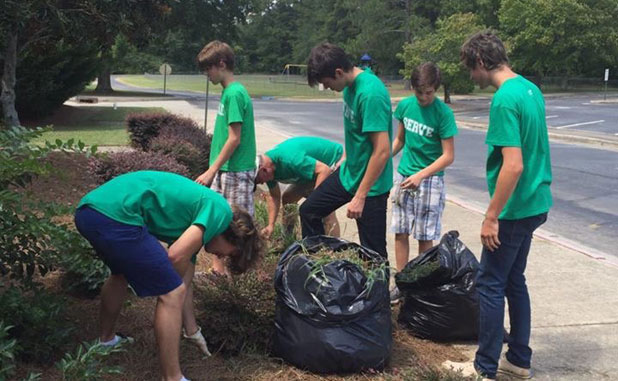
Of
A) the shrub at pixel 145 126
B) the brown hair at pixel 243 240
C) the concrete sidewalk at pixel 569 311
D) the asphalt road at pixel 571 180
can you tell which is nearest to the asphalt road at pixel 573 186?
the asphalt road at pixel 571 180

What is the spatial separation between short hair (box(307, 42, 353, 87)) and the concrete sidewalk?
5.88 feet

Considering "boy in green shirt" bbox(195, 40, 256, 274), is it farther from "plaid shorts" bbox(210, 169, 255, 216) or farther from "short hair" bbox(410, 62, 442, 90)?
"short hair" bbox(410, 62, 442, 90)

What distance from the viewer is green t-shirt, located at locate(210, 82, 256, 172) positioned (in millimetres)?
4645

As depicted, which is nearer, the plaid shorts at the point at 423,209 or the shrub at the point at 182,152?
the plaid shorts at the point at 423,209

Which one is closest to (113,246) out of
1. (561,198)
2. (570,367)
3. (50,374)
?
(50,374)

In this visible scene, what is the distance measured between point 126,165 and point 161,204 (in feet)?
14.3

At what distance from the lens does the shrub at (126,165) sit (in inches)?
281

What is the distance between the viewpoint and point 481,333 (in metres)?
3.43

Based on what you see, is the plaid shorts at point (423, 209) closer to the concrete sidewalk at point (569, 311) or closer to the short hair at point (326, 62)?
the concrete sidewalk at point (569, 311)

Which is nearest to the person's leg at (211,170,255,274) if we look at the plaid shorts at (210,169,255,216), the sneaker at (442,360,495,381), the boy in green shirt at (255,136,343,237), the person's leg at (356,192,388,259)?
the plaid shorts at (210,169,255,216)

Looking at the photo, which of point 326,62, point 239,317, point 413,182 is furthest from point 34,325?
point 413,182

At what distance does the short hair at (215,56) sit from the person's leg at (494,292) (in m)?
2.33

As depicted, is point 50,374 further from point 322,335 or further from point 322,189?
point 322,189

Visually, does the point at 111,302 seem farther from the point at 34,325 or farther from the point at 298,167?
the point at 298,167
